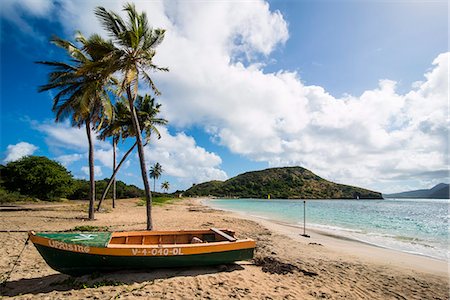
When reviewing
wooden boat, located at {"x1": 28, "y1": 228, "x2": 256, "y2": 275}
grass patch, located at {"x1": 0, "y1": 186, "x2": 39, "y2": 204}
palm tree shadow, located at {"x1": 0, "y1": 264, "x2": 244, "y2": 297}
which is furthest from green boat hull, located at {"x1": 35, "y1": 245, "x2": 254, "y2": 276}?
grass patch, located at {"x1": 0, "y1": 186, "x2": 39, "y2": 204}

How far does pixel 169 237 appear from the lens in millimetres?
8031

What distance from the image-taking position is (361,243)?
13.4m

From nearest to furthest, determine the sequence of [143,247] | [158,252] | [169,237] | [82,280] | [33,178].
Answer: [82,280]
[143,247]
[158,252]
[169,237]
[33,178]

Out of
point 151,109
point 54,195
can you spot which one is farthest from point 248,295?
point 54,195

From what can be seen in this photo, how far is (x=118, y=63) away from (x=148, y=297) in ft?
31.4

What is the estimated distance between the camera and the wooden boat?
18.3ft

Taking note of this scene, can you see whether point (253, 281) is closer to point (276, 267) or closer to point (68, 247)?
point (276, 267)

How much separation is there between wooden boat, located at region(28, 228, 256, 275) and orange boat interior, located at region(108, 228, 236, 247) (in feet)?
1.02

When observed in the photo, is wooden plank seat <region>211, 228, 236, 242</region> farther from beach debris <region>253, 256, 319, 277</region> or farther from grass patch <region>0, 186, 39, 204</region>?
grass patch <region>0, 186, 39, 204</region>

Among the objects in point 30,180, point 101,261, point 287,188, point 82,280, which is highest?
point 30,180

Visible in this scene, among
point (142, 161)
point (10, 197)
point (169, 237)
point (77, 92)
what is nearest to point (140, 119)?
point (77, 92)

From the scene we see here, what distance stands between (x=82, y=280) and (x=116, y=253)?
102 cm

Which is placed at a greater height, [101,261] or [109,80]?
[109,80]

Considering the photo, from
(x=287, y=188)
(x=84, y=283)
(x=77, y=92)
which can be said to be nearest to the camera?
(x=84, y=283)
